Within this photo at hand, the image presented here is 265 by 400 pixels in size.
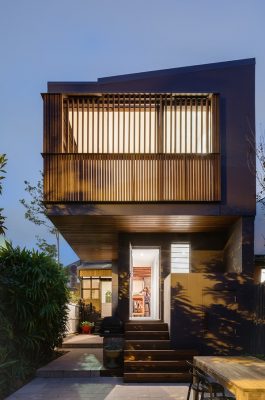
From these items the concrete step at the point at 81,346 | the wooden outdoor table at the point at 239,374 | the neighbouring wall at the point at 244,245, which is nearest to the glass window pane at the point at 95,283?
the concrete step at the point at 81,346

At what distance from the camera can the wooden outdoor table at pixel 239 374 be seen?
204 inches

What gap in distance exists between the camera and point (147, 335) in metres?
13.2

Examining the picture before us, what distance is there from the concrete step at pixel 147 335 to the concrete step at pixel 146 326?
0.65 feet

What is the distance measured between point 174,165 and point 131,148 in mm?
1065

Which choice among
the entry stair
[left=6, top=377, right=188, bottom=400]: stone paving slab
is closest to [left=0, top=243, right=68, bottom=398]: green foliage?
[left=6, top=377, right=188, bottom=400]: stone paving slab

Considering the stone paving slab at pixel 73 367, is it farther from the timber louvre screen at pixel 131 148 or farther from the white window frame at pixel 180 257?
the timber louvre screen at pixel 131 148

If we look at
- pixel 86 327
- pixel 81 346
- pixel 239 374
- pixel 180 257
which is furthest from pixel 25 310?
pixel 86 327

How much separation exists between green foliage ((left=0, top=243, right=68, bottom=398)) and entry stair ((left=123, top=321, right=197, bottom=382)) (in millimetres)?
2034

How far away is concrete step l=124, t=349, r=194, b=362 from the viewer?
39.3ft

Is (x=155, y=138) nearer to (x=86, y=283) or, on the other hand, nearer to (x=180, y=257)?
(x=180, y=257)

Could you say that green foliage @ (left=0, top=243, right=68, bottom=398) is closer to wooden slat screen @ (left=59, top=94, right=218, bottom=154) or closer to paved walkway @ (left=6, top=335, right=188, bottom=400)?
paved walkway @ (left=6, top=335, right=188, bottom=400)

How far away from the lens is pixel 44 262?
13461mm

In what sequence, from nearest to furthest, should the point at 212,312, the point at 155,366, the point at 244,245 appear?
the point at 155,366 → the point at 212,312 → the point at 244,245

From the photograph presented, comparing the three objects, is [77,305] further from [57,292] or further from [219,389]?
[219,389]
